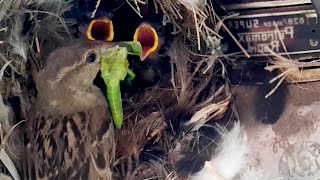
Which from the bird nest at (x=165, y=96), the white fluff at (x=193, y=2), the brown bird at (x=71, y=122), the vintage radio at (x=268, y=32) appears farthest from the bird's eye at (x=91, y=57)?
the vintage radio at (x=268, y=32)

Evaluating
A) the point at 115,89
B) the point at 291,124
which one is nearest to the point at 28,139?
the point at 115,89

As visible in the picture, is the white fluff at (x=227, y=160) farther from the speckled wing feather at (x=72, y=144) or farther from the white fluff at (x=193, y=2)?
the white fluff at (x=193, y=2)

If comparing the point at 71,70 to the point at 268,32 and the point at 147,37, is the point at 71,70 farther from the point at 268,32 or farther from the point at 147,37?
the point at 268,32

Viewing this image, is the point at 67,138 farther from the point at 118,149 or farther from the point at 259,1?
the point at 259,1

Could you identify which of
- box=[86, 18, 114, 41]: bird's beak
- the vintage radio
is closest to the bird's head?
box=[86, 18, 114, 41]: bird's beak

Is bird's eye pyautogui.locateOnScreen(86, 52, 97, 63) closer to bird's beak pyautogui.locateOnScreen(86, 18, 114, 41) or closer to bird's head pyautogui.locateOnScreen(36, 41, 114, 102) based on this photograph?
bird's head pyautogui.locateOnScreen(36, 41, 114, 102)

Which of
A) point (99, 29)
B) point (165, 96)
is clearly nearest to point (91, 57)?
point (99, 29)
